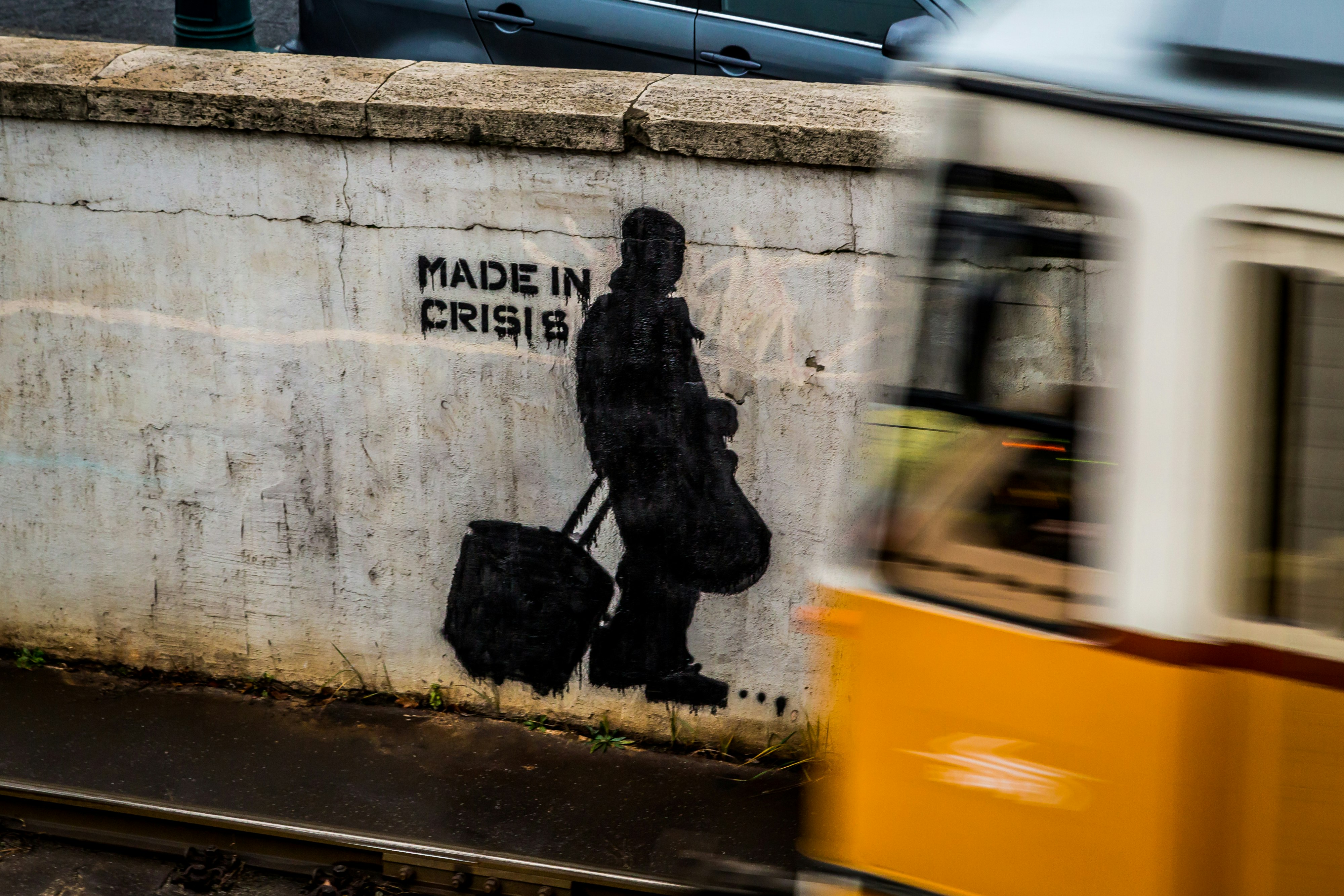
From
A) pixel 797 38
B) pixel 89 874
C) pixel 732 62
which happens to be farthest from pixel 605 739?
pixel 797 38

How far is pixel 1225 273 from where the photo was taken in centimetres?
192

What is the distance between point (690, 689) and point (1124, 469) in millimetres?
2890

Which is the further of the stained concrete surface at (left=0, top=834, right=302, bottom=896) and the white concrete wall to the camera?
the white concrete wall

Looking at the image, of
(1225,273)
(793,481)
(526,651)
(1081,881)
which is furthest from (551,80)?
(1081,881)

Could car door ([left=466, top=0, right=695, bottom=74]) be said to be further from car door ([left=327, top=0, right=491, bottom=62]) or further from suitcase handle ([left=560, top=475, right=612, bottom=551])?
suitcase handle ([left=560, top=475, right=612, bottom=551])

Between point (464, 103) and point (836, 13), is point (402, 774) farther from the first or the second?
point (836, 13)

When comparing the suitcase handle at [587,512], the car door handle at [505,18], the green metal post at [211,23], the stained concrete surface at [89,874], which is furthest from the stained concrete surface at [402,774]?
the car door handle at [505,18]

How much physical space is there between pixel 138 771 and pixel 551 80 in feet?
9.62

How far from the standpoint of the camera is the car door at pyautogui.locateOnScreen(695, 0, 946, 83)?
585 centimetres

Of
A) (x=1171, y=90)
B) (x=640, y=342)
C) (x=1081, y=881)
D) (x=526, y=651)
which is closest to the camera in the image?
(x=1171, y=90)

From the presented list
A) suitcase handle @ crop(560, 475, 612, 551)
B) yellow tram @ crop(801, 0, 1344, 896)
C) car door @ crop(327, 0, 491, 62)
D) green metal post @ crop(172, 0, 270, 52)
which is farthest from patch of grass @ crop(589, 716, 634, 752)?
car door @ crop(327, 0, 491, 62)

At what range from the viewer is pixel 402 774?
14.9ft

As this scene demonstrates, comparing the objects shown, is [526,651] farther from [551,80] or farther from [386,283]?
[551,80]

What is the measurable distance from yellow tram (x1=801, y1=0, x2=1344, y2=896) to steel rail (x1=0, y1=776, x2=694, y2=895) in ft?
5.81
